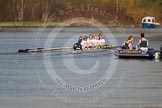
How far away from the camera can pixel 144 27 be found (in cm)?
16362

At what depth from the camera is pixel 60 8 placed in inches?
5910

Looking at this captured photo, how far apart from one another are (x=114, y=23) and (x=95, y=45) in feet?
303

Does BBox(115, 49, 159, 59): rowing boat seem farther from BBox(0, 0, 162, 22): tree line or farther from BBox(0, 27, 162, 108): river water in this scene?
BBox(0, 0, 162, 22): tree line

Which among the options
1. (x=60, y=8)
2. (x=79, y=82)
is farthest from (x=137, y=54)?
(x=60, y=8)

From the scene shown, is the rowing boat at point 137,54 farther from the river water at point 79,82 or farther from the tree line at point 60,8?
the tree line at point 60,8

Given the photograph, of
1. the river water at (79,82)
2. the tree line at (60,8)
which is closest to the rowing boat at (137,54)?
the river water at (79,82)

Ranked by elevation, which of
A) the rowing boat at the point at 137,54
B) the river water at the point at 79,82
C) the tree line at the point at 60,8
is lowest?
the river water at the point at 79,82

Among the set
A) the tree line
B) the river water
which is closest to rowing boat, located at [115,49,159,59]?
the river water

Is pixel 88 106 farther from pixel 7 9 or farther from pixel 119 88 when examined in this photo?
pixel 7 9

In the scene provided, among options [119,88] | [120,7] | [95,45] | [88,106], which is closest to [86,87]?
[119,88]

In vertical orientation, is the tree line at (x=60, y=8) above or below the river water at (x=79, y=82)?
above

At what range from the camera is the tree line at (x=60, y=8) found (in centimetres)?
14612

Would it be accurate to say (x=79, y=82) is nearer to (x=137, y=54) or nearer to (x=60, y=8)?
(x=137, y=54)

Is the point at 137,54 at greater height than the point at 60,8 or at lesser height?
lesser
